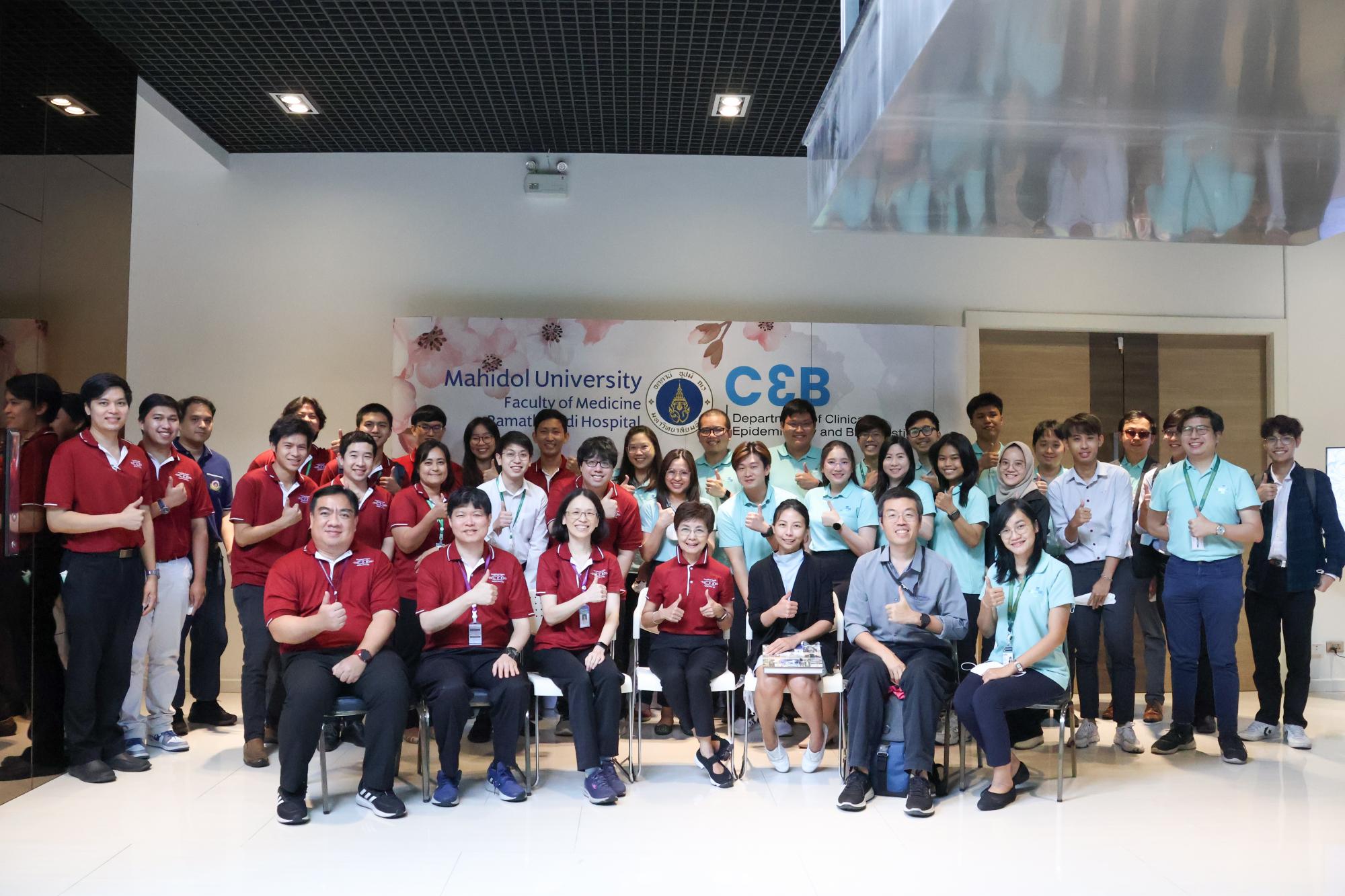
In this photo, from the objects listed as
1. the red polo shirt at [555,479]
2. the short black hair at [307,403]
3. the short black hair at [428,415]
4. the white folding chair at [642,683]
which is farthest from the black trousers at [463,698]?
the short black hair at [307,403]

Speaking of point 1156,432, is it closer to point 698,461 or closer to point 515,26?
point 698,461

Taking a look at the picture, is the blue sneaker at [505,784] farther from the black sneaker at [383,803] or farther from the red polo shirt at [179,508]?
the red polo shirt at [179,508]

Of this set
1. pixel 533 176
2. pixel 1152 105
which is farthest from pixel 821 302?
pixel 1152 105

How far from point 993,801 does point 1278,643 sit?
2133 mm

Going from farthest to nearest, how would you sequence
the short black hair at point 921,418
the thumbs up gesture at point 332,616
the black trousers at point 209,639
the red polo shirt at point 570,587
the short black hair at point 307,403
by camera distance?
the short black hair at point 921,418 < the short black hair at point 307,403 < the black trousers at point 209,639 < the red polo shirt at point 570,587 < the thumbs up gesture at point 332,616

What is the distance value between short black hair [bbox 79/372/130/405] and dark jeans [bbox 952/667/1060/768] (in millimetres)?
3505

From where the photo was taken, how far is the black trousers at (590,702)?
4.04 m

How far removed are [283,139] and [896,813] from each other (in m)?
4.89

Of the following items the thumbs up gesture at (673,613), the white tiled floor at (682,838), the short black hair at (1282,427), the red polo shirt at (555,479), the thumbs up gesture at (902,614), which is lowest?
the white tiled floor at (682,838)

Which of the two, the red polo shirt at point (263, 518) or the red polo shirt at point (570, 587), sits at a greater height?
the red polo shirt at point (263, 518)

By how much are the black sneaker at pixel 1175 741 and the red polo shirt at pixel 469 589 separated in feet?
9.63

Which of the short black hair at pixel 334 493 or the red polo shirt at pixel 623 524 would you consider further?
the red polo shirt at pixel 623 524

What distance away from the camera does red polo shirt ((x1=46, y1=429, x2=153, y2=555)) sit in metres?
4.11

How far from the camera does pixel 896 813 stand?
12.6 feet
